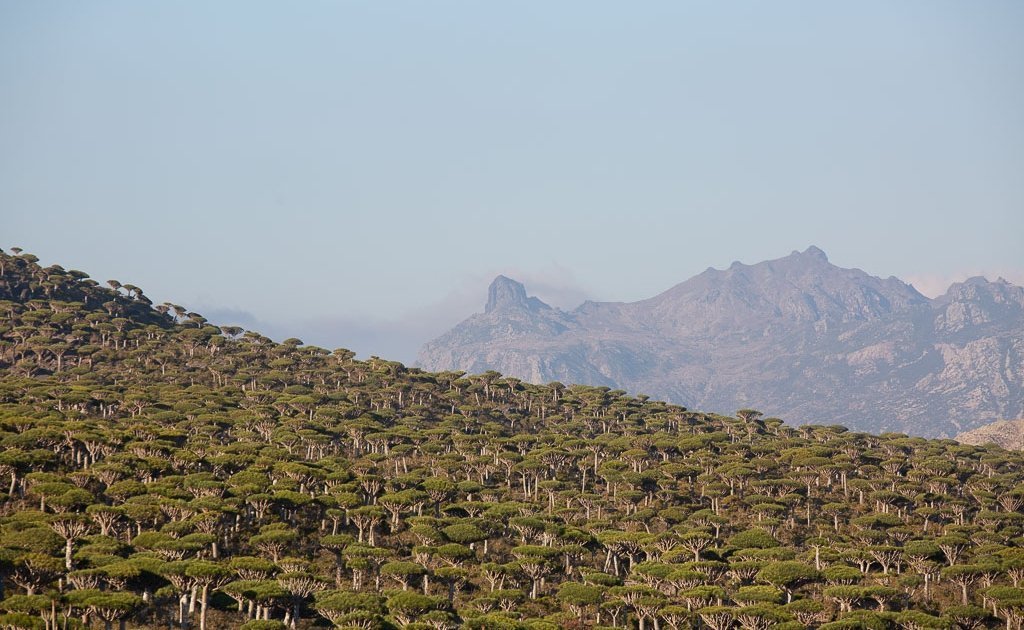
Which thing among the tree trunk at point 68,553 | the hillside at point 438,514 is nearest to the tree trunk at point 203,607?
the hillside at point 438,514

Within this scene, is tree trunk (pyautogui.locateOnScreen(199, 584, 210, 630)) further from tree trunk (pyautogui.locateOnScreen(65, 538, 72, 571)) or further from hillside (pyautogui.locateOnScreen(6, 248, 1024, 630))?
tree trunk (pyautogui.locateOnScreen(65, 538, 72, 571))

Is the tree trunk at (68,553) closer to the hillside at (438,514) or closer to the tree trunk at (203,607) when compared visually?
the hillside at (438,514)

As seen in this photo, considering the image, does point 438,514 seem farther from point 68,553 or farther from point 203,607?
point 68,553

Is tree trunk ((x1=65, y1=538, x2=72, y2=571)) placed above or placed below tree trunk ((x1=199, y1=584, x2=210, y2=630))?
above

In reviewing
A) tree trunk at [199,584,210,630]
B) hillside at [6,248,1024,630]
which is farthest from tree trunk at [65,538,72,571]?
tree trunk at [199,584,210,630]

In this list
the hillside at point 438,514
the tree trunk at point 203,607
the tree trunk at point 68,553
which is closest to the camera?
the tree trunk at point 203,607

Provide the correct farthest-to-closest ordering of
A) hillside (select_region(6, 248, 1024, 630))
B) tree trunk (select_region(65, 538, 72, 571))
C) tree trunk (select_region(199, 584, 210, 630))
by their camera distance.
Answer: hillside (select_region(6, 248, 1024, 630)) → tree trunk (select_region(65, 538, 72, 571)) → tree trunk (select_region(199, 584, 210, 630))

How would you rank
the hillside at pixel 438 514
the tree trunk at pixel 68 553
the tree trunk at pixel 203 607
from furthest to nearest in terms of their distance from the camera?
the hillside at pixel 438 514 < the tree trunk at pixel 68 553 < the tree trunk at pixel 203 607

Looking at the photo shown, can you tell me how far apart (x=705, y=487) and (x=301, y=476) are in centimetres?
4616

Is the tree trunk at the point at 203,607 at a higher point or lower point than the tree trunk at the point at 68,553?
lower

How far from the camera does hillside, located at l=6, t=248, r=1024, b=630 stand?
66.9 m

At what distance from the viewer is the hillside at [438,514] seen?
6694cm

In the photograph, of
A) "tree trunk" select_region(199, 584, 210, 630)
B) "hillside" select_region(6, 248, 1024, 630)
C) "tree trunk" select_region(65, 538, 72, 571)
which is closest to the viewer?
"tree trunk" select_region(199, 584, 210, 630)

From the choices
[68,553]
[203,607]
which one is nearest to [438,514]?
[203,607]
